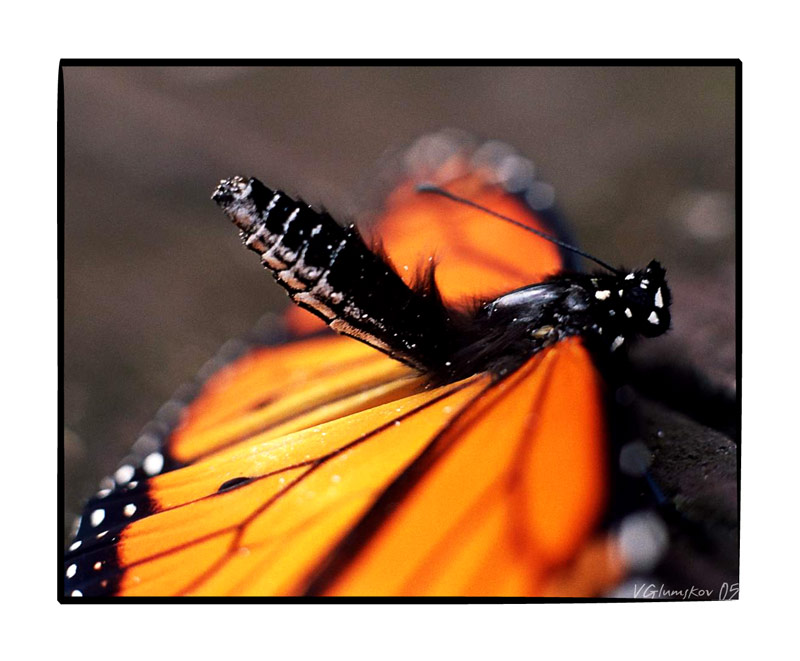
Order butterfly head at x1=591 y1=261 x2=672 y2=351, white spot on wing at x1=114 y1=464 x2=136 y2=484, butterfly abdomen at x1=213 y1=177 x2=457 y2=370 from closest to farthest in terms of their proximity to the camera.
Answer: butterfly abdomen at x1=213 y1=177 x2=457 y2=370 < butterfly head at x1=591 y1=261 x2=672 y2=351 < white spot on wing at x1=114 y1=464 x2=136 y2=484

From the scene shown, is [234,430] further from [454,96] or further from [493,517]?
[454,96]

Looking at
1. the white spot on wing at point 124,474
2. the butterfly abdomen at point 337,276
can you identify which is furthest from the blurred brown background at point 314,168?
the butterfly abdomen at point 337,276

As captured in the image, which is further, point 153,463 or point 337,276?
point 153,463

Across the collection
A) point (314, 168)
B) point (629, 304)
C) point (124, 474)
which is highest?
point (314, 168)

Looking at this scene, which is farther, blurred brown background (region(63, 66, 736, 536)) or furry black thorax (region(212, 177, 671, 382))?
blurred brown background (region(63, 66, 736, 536))

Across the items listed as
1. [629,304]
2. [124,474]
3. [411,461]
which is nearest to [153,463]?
[124,474]

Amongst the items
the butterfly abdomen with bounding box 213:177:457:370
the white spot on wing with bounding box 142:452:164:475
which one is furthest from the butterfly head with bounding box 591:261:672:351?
the white spot on wing with bounding box 142:452:164:475

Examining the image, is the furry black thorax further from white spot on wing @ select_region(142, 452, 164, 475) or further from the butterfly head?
white spot on wing @ select_region(142, 452, 164, 475)

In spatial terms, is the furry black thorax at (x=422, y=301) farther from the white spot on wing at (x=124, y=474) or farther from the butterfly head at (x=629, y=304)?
the white spot on wing at (x=124, y=474)

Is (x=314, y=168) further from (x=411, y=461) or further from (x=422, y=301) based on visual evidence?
(x=411, y=461)
